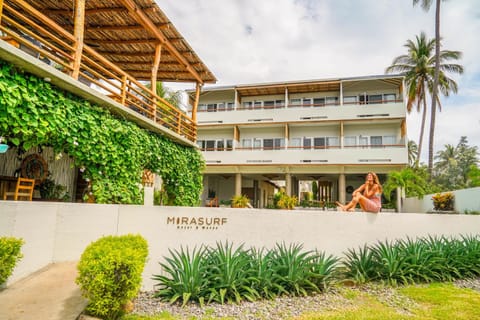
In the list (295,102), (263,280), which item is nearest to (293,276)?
(263,280)

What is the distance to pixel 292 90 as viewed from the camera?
2328cm

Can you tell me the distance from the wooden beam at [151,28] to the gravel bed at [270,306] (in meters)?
7.77

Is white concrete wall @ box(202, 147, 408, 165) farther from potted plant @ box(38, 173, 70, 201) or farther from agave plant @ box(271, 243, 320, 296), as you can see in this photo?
agave plant @ box(271, 243, 320, 296)

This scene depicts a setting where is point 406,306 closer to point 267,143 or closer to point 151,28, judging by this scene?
point 151,28

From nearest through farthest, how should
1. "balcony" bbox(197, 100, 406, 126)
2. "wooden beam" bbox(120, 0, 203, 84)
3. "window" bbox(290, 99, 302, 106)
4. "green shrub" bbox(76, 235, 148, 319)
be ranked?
"green shrub" bbox(76, 235, 148, 319) → "wooden beam" bbox(120, 0, 203, 84) → "balcony" bbox(197, 100, 406, 126) → "window" bbox(290, 99, 302, 106)

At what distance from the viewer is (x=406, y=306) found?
4809mm

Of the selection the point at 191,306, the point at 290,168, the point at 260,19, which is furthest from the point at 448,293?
the point at 290,168

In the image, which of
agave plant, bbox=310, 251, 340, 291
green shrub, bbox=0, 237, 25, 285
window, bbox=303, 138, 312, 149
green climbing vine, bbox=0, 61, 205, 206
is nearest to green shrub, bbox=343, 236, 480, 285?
agave plant, bbox=310, 251, 340, 291

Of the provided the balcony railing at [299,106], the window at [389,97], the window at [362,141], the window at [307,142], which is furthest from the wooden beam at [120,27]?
the window at [389,97]

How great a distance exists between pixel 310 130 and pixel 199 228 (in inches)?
685

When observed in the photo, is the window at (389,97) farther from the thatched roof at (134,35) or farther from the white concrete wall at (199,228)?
the white concrete wall at (199,228)

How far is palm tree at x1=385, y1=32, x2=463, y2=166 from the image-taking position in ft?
81.1

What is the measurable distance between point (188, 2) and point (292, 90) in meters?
14.4

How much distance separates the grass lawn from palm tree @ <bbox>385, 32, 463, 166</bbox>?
73.8ft
